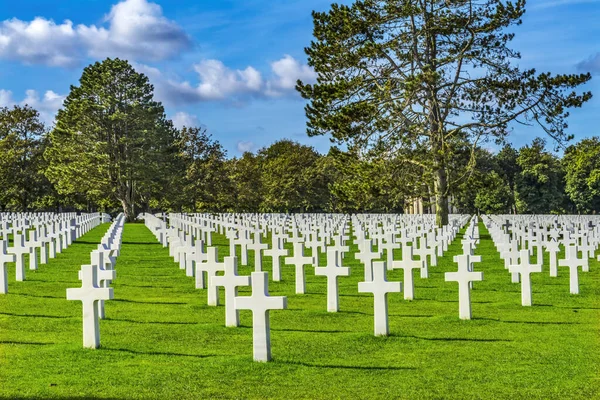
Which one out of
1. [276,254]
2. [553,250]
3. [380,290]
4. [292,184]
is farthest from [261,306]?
[292,184]

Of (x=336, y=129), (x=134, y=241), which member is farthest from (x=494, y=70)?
(x=134, y=241)

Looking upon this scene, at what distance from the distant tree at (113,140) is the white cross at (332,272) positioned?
2076 inches

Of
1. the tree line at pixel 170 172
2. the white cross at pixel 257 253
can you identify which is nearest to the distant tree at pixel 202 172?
the tree line at pixel 170 172

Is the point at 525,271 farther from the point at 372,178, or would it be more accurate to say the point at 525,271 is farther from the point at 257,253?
the point at 372,178

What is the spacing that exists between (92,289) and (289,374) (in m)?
2.30

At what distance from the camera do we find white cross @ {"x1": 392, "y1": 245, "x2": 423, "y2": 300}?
12.2m

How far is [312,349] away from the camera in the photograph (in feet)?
29.3

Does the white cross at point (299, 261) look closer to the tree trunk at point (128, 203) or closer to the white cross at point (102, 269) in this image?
the white cross at point (102, 269)

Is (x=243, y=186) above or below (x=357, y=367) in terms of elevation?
above

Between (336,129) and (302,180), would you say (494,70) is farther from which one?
(302,180)

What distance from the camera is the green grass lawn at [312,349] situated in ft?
23.6

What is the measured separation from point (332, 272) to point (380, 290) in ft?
6.45

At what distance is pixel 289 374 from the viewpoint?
25.2ft

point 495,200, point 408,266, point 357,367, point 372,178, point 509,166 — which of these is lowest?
point 357,367
